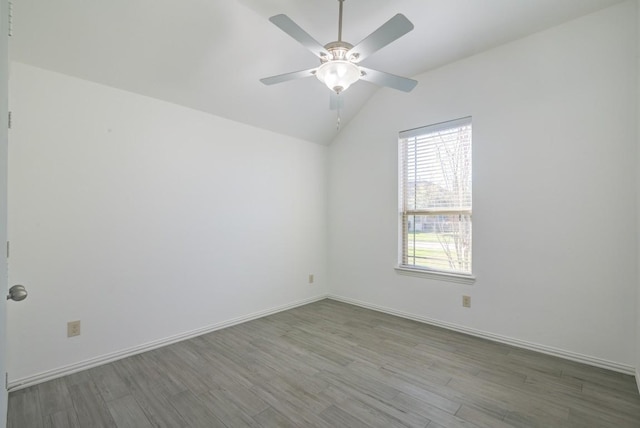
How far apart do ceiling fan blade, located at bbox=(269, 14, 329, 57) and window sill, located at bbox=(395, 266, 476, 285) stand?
2401mm

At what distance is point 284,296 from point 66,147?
262 cm

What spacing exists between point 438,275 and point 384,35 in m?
2.39

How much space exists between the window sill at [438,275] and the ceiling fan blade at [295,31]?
94.5 inches

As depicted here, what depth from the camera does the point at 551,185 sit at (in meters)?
2.45

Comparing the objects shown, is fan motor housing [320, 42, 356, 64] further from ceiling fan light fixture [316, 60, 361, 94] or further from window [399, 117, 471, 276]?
window [399, 117, 471, 276]

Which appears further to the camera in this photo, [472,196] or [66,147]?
[472,196]

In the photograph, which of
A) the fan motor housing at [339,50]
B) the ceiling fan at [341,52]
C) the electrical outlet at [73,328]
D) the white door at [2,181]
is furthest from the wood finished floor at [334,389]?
the fan motor housing at [339,50]

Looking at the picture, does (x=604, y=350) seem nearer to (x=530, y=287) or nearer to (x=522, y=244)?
(x=530, y=287)

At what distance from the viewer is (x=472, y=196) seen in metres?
2.88

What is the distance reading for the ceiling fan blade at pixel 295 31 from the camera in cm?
154

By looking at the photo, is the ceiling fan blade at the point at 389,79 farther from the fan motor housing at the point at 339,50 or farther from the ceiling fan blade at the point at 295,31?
the ceiling fan blade at the point at 295,31

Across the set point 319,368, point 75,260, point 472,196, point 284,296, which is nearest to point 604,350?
point 472,196

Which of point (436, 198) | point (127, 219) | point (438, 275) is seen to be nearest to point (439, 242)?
point (438, 275)

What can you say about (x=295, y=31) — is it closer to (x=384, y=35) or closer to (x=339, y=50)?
(x=339, y=50)
